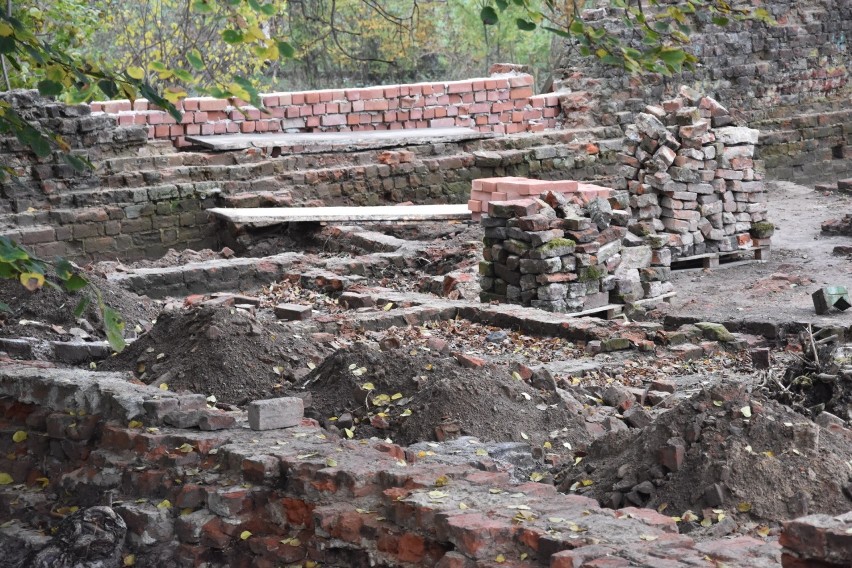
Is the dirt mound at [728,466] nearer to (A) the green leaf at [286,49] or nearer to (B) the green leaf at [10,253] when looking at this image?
(A) the green leaf at [286,49]

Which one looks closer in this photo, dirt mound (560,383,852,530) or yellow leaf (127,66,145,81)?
dirt mound (560,383,852,530)

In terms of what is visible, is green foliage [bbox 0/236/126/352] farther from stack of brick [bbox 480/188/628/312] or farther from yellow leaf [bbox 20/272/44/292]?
stack of brick [bbox 480/188/628/312]

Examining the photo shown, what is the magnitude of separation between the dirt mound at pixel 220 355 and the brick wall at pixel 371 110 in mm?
7416

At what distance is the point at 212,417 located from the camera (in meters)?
5.38

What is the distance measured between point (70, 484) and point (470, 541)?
2.48 m

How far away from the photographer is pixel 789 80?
66.6 ft

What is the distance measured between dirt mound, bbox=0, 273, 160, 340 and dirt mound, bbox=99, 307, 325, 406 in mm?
951

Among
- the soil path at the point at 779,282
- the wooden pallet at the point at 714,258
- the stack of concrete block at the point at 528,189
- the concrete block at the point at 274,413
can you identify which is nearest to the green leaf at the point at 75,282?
the concrete block at the point at 274,413

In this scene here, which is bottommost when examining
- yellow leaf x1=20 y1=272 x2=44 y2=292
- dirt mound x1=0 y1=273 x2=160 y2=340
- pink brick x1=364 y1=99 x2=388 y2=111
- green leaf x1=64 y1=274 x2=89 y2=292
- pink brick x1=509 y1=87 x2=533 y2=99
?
dirt mound x1=0 y1=273 x2=160 y2=340

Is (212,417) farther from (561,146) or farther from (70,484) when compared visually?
(561,146)

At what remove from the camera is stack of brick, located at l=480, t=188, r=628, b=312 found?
1020 cm

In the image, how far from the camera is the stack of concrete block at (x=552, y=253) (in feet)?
33.4

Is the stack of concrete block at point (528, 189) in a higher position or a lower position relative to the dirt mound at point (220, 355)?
higher

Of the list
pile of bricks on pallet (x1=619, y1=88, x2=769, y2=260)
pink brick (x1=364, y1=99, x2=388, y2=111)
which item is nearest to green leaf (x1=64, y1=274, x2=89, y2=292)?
pile of bricks on pallet (x1=619, y1=88, x2=769, y2=260)
